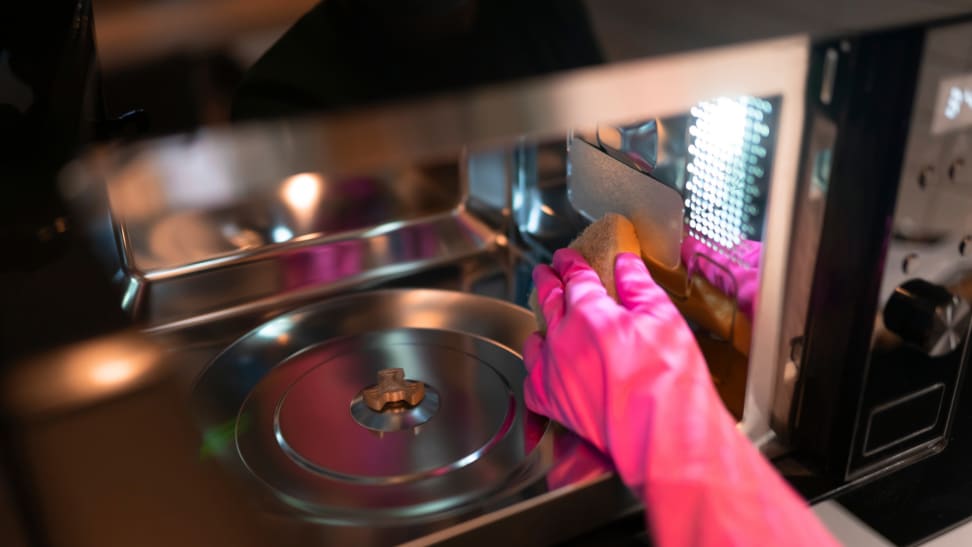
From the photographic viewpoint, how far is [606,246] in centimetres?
64

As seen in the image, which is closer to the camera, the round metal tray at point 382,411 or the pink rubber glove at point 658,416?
the pink rubber glove at point 658,416

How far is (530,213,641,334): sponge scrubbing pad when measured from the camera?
62 cm

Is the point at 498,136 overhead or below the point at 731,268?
overhead

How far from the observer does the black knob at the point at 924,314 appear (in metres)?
0.54

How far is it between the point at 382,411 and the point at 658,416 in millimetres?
256

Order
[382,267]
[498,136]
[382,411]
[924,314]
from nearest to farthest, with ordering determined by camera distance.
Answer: [498,136] < [924,314] < [382,411] < [382,267]

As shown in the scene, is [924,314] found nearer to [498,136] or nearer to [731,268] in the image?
[731,268]

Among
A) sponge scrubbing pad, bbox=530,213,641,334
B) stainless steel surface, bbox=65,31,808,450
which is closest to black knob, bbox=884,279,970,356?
stainless steel surface, bbox=65,31,808,450

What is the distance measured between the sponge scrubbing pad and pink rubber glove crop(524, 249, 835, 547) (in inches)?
0.6

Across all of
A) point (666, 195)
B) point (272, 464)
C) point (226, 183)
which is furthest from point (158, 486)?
point (666, 195)

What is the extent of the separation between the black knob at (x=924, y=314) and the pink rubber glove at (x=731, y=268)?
0.09m

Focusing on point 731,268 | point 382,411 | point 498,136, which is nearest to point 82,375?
point 382,411

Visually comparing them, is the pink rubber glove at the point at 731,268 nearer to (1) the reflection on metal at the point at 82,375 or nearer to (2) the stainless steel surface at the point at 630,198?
(2) the stainless steel surface at the point at 630,198

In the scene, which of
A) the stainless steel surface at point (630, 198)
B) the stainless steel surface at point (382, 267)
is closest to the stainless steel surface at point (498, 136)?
the stainless steel surface at point (382, 267)
